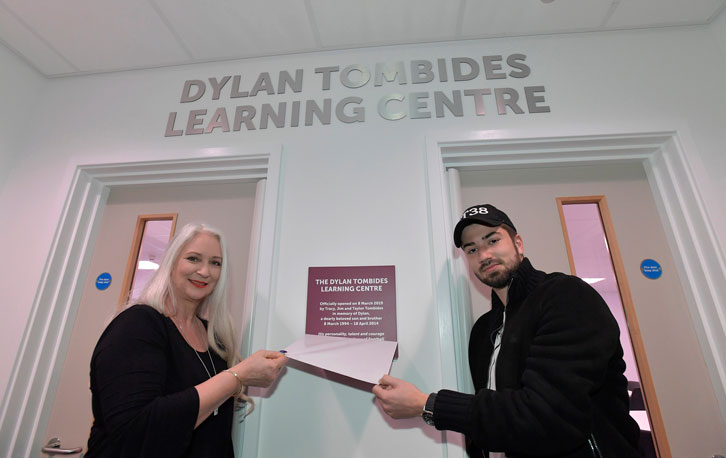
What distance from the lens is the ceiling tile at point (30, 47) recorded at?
6.26 ft

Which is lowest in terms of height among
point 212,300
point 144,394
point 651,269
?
point 144,394

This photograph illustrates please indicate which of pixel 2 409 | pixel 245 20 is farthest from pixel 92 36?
pixel 2 409

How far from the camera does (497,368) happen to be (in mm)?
1134

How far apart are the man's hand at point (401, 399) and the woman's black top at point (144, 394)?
59cm

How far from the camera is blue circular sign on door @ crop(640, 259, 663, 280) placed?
166 centimetres

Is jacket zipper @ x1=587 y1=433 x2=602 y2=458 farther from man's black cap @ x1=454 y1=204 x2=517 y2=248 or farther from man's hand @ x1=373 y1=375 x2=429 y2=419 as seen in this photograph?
man's black cap @ x1=454 y1=204 x2=517 y2=248

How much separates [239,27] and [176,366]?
1760 mm

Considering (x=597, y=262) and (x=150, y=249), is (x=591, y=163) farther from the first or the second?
(x=150, y=249)

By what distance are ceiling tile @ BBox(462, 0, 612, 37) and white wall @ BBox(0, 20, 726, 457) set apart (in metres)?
0.06

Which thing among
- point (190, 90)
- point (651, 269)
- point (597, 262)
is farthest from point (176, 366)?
point (651, 269)

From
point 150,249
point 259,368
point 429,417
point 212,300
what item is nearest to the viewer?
point 429,417

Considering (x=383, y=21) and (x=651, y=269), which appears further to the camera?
(x=383, y=21)

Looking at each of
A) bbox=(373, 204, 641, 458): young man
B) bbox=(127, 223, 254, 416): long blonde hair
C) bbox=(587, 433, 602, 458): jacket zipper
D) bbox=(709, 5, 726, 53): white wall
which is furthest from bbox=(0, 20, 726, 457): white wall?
bbox=(587, 433, 602, 458): jacket zipper

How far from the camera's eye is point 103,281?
74.3 inches
